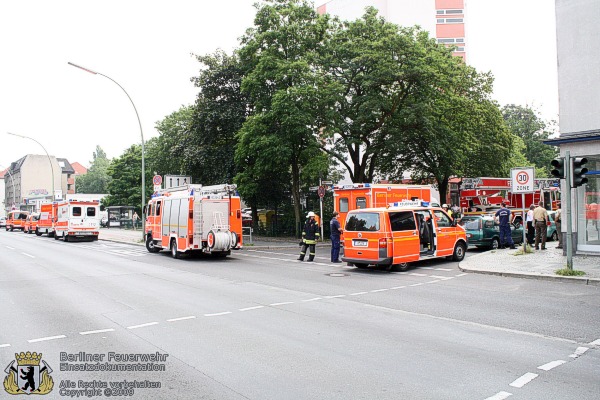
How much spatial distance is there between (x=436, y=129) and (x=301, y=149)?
7.54 meters

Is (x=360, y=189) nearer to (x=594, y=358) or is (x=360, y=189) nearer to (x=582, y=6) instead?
(x=582, y=6)

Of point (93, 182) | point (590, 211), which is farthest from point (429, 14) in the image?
point (93, 182)

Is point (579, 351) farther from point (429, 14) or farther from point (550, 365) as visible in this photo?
point (429, 14)

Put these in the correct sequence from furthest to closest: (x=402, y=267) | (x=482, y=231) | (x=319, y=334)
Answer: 1. (x=482, y=231)
2. (x=402, y=267)
3. (x=319, y=334)

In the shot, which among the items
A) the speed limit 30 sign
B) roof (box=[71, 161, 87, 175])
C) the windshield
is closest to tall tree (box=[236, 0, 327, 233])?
the windshield

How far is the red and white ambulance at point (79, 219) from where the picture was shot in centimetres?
3375

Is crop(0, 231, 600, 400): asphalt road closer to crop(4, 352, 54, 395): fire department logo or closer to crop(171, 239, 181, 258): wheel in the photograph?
crop(4, 352, 54, 395): fire department logo

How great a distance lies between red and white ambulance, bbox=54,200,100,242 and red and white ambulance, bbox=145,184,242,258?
15.9 meters

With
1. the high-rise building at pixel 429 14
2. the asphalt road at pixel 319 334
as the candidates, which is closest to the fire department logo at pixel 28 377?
the asphalt road at pixel 319 334

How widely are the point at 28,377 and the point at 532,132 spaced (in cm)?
7091

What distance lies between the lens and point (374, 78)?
24.5 m

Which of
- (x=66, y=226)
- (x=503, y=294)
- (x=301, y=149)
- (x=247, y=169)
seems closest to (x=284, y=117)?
(x=301, y=149)

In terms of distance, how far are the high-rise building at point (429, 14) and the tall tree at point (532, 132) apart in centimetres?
1190

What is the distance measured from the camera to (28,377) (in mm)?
5559
